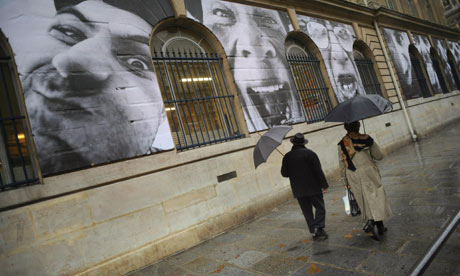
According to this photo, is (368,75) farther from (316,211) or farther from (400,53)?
(316,211)

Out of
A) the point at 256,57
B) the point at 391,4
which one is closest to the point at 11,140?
the point at 256,57

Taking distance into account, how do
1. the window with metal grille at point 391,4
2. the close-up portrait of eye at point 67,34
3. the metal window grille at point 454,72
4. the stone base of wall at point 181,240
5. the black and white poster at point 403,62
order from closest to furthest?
1. the stone base of wall at point 181,240
2. the close-up portrait of eye at point 67,34
3. the black and white poster at point 403,62
4. the window with metal grille at point 391,4
5. the metal window grille at point 454,72

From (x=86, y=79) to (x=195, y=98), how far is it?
86.5 inches

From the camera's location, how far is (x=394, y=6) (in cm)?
1501

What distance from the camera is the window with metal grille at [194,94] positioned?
578 cm

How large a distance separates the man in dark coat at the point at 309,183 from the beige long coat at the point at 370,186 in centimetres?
50

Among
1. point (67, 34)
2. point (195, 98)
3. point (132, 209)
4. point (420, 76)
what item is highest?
point (67, 34)

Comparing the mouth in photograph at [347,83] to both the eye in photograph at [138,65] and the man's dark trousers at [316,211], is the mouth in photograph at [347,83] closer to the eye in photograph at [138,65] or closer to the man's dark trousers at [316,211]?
the man's dark trousers at [316,211]

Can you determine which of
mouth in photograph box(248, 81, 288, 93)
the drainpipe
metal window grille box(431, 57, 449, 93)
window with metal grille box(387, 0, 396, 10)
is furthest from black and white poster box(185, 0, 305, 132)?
metal window grille box(431, 57, 449, 93)

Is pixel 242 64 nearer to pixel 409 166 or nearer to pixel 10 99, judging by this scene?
pixel 10 99

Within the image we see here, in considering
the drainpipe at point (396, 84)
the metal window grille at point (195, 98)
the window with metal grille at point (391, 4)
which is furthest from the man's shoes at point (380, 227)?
the window with metal grille at point (391, 4)

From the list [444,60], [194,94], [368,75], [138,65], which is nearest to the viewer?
[138,65]

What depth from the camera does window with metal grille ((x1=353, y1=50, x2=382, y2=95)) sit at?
36.0ft

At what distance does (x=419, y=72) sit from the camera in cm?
1391
